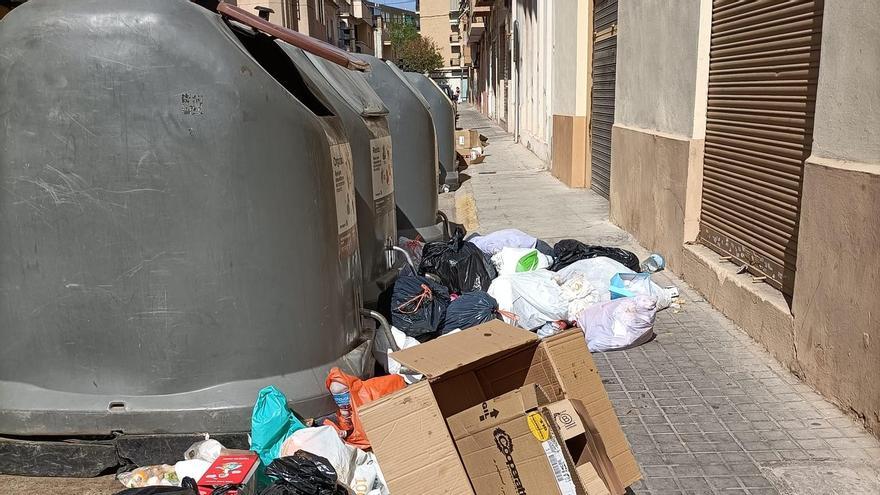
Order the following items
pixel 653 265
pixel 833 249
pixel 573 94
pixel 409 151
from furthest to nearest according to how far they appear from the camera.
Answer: pixel 573 94 → pixel 409 151 → pixel 653 265 → pixel 833 249

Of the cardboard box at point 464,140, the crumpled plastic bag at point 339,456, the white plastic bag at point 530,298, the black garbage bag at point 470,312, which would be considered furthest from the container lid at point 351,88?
the cardboard box at point 464,140

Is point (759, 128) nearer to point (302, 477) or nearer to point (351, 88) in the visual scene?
point (351, 88)

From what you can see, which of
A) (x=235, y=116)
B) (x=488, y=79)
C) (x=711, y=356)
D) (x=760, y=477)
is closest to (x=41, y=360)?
(x=235, y=116)

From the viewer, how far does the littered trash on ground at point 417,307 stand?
15.1 feet

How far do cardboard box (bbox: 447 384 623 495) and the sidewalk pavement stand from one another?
1.74 feet

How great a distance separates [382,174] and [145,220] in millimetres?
2394

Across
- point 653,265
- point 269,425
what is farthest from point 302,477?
point 653,265

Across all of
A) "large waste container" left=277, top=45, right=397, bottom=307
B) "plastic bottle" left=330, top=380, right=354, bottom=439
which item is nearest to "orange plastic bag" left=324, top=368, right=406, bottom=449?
"plastic bottle" left=330, top=380, right=354, bottom=439

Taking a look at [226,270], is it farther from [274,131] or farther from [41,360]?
[41,360]

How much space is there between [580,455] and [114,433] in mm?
1951

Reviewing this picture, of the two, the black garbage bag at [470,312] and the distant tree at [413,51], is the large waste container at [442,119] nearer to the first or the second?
the black garbage bag at [470,312]

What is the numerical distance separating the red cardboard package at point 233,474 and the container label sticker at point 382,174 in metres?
2.41

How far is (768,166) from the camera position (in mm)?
4723

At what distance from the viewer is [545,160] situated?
50.6 feet
